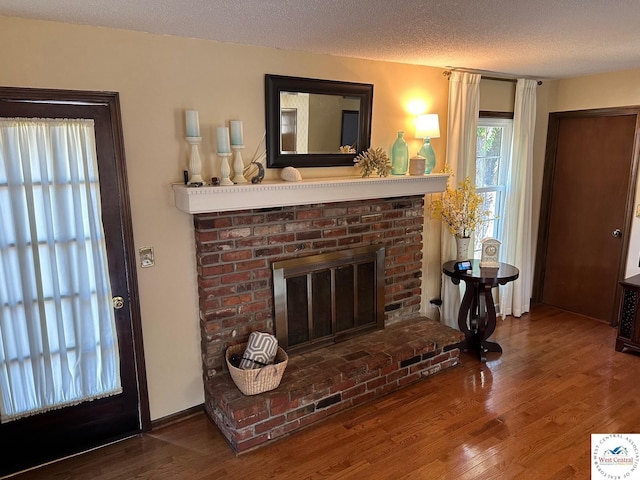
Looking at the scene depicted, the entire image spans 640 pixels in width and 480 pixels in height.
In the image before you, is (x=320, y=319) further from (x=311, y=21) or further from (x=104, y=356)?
(x=311, y=21)

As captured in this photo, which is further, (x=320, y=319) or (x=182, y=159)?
(x=320, y=319)

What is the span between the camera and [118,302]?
2.56 metres

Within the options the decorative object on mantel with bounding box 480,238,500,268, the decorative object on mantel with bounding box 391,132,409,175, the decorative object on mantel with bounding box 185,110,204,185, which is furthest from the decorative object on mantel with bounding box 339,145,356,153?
the decorative object on mantel with bounding box 480,238,500,268

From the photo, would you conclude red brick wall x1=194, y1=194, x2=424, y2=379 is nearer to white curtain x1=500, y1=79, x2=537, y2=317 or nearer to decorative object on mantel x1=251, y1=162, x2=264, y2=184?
decorative object on mantel x1=251, y1=162, x2=264, y2=184

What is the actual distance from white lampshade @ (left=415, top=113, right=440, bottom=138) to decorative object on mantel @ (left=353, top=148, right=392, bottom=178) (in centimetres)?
43

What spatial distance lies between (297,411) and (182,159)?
166 cm

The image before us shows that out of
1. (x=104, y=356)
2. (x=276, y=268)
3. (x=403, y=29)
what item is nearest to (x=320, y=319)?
(x=276, y=268)

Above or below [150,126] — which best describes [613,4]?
above

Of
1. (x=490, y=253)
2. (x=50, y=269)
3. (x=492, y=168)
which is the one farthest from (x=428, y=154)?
(x=50, y=269)

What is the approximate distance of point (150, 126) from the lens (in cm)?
251

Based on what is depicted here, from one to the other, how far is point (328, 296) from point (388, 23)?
6.02 feet

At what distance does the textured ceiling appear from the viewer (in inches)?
76.4

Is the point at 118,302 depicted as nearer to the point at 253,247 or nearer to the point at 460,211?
the point at 253,247

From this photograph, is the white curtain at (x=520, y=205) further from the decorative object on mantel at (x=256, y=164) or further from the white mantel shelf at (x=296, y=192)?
the decorative object on mantel at (x=256, y=164)
